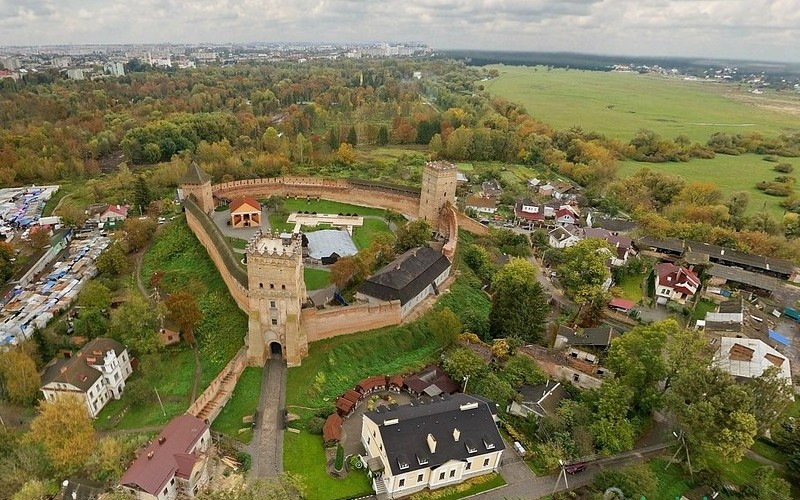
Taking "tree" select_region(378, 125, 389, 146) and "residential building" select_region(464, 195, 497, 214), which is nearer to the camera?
"residential building" select_region(464, 195, 497, 214)

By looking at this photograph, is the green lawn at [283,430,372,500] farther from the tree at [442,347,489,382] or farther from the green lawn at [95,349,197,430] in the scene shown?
the tree at [442,347,489,382]

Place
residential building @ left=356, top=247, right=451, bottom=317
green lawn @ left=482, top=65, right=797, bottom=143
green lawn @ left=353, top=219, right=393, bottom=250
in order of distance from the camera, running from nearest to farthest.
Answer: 1. residential building @ left=356, top=247, right=451, bottom=317
2. green lawn @ left=353, top=219, right=393, bottom=250
3. green lawn @ left=482, top=65, right=797, bottom=143

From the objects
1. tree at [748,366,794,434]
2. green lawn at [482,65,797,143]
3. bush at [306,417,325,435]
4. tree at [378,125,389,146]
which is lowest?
bush at [306,417,325,435]

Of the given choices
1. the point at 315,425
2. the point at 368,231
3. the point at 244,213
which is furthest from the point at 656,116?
the point at 315,425

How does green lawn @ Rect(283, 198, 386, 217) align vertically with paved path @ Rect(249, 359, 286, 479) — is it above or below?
above

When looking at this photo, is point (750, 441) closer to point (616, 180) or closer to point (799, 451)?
point (799, 451)

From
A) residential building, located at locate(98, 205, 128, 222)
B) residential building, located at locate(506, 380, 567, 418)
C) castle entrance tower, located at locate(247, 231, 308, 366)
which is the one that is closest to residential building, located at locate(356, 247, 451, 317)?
castle entrance tower, located at locate(247, 231, 308, 366)

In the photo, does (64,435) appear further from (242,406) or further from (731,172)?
(731,172)
